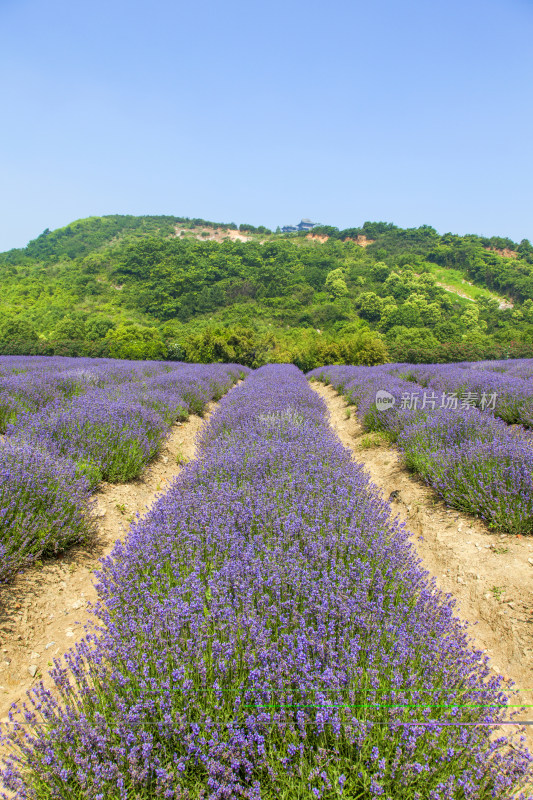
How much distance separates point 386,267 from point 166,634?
55.5 m

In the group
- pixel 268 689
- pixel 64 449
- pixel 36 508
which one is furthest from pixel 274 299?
pixel 268 689

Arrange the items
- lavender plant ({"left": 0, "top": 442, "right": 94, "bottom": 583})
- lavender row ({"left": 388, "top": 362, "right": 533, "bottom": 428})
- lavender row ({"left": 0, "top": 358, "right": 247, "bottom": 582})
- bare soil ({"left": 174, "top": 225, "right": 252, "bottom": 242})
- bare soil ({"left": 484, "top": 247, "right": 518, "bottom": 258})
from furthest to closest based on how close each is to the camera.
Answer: bare soil ({"left": 174, "top": 225, "right": 252, "bottom": 242}), bare soil ({"left": 484, "top": 247, "right": 518, "bottom": 258}), lavender row ({"left": 388, "top": 362, "right": 533, "bottom": 428}), lavender row ({"left": 0, "top": 358, "right": 247, "bottom": 582}), lavender plant ({"left": 0, "top": 442, "right": 94, "bottom": 583})

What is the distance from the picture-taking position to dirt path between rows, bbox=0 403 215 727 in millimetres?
1850

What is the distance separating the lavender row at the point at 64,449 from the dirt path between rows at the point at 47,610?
131 millimetres

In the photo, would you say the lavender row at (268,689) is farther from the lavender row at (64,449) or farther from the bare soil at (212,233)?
the bare soil at (212,233)

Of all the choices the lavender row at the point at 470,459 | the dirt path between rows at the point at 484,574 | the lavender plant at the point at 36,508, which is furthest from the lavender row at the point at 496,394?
the lavender plant at the point at 36,508

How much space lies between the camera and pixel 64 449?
374 centimetres

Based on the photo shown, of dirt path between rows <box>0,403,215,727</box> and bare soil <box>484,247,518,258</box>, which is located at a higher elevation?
bare soil <box>484,247,518,258</box>

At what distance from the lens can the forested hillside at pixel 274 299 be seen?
2375cm

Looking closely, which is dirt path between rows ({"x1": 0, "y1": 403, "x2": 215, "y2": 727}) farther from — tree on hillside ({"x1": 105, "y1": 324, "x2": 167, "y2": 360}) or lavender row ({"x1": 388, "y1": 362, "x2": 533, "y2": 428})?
tree on hillside ({"x1": 105, "y1": 324, "x2": 167, "y2": 360})

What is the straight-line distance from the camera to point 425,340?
32156 millimetres

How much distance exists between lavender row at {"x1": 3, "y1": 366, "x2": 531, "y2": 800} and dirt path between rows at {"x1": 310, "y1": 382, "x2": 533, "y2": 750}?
0.53 metres

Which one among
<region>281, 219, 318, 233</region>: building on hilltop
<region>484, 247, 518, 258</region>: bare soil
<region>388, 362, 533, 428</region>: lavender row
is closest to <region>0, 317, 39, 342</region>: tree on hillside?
<region>388, 362, 533, 428</region>: lavender row

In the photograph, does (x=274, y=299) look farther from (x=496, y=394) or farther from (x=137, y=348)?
(x=496, y=394)
